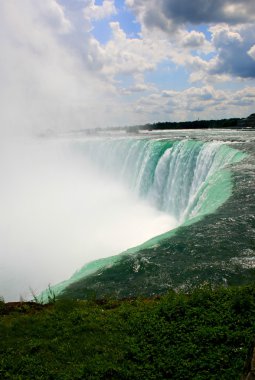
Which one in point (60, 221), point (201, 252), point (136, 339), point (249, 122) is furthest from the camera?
point (249, 122)

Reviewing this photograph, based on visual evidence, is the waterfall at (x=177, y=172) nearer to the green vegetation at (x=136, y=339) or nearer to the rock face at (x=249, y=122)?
the green vegetation at (x=136, y=339)

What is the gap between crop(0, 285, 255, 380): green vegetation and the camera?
3742 mm

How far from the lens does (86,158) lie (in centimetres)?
3375

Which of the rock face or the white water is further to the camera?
the rock face

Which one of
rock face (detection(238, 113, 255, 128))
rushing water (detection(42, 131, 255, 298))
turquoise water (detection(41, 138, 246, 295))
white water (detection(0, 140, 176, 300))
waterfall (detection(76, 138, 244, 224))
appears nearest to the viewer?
rushing water (detection(42, 131, 255, 298))

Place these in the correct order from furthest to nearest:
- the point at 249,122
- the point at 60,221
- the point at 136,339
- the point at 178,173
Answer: the point at 249,122 < the point at 60,221 < the point at 178,173 < the point at 136,339

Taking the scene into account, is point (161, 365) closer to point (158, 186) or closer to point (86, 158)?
point (158, 186)

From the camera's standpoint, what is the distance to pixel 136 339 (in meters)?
4.29

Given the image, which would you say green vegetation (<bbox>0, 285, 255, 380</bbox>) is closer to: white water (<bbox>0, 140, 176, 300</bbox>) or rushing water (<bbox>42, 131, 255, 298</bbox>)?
rushing water (<bbox>42, 131, 255, 298</bbox>)

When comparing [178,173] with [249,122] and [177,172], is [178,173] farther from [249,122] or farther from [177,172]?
[249,122]

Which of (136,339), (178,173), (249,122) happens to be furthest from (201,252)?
(249,122)

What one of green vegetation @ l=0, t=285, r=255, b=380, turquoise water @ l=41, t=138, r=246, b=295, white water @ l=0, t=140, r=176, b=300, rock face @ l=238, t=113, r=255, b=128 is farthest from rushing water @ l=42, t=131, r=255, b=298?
rock face @ l=238, t=113, r=255, b=128

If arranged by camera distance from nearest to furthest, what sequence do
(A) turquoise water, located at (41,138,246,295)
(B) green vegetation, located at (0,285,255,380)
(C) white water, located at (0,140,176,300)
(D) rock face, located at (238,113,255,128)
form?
(B) green vegetation, located at (0,285,255,380) < (A) turquoise water, located at (41,138,246,295) < (C) white water, located at (0,140,176,300) < (D) rock face, located at (238,113,255,128)

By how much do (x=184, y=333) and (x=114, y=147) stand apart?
2623 centimetres
